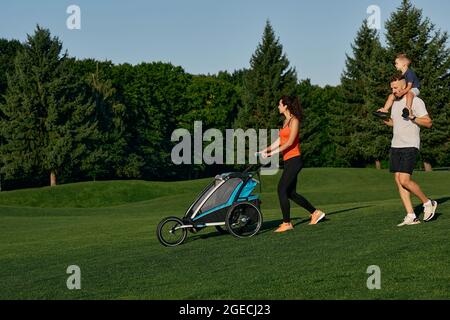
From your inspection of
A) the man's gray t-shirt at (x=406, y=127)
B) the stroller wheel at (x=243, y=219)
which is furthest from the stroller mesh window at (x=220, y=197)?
the man's gray t-shirt at (x=406, y=127)

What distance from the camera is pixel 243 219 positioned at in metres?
11.9

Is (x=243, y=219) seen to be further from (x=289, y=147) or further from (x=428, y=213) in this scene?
(x=428, y=213)

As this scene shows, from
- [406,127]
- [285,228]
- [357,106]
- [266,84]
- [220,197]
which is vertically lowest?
[285,228]

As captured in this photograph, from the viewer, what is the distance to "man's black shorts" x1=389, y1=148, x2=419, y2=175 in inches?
449

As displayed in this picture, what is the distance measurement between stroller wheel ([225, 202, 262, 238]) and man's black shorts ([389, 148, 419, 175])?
240 centimetres

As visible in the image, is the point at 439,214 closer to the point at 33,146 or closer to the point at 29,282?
the point at 29,282

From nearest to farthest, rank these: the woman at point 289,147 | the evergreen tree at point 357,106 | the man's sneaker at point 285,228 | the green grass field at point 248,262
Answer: the green grass field at point 248,262 → the woman at point 289,147 → the man's sneaker at point 285,228 → the evergreen tree at point 357,106

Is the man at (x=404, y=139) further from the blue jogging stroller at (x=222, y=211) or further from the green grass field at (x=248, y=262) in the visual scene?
the blue jogging stroller at (x=222, y=211)

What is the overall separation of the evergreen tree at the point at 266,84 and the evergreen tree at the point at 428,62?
11.0 metres

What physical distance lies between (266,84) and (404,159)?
5160 cm

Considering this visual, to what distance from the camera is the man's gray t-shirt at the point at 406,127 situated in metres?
11.3

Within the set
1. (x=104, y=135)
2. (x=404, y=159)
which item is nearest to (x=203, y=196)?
(x=404, y=159)

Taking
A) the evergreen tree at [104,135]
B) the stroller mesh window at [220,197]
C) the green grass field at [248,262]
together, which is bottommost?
the green grass field at [248,262]
